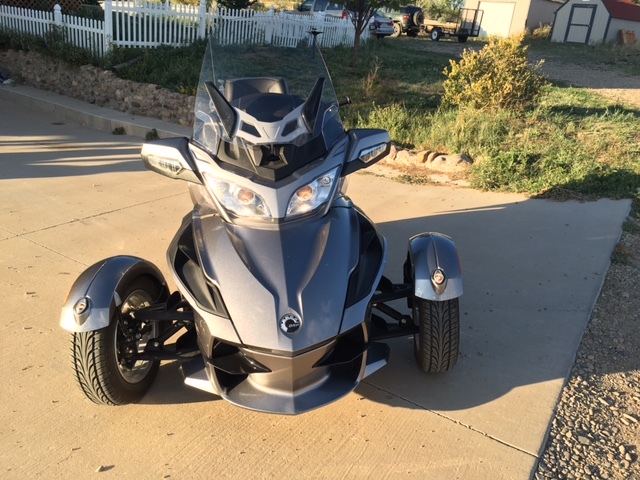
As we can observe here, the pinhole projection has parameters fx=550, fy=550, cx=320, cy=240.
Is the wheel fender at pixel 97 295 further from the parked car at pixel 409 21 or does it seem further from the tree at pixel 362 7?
the parked car at pixel 409 21

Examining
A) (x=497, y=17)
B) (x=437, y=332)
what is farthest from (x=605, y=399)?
(x=497, y=17)

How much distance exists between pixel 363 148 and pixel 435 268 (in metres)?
0.72

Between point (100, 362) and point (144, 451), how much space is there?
1.51 feet

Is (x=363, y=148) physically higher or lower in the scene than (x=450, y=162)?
higher

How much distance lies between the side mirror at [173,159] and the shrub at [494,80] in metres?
6.69

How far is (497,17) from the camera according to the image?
3331 centimetres

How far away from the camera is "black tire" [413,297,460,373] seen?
2.84m

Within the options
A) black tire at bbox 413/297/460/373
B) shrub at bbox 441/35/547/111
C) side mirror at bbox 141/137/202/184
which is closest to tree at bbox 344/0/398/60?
shrub at bbox 441/35/547/111

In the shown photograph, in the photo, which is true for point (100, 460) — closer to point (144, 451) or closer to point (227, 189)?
point (144, 451)

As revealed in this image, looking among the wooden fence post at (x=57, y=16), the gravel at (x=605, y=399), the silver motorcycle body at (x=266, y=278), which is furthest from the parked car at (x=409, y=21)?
the silver motorcycle body at (x=266, y=278)

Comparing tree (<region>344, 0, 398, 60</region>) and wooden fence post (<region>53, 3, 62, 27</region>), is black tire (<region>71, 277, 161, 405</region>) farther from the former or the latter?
tree (<region>344, 0, 398, 60</region>)

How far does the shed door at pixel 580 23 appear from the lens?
3291cm

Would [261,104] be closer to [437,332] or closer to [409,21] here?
[437,332]

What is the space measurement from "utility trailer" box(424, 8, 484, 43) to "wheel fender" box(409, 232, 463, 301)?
2699 centimetres
